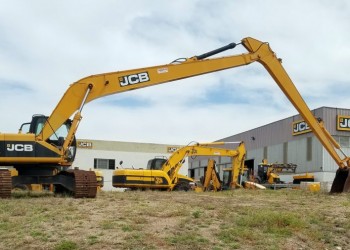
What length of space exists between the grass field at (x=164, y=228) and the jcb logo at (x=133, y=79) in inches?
256

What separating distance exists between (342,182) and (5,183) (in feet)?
49.9

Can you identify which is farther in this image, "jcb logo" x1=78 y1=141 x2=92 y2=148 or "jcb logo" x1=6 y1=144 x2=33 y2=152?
"jcb logo" x1=78 y1=141 x2=92 y2=148

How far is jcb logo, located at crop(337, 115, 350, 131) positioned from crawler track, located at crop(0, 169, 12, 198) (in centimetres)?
3854

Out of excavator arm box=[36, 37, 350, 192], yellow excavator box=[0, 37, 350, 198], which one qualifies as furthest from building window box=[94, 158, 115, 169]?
yellow excavator box=[0, 37, 350, 198]

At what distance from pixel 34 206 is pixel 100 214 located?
2318 mm

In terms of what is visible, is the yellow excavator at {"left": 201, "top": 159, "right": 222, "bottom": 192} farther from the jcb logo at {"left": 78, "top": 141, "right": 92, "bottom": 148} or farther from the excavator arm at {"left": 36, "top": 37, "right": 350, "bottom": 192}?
the jcb logo at {"left": 78, "top": 141, "right": 92, "bottom": 148}

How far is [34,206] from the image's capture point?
13.6 meters

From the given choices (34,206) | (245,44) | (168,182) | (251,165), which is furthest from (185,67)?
(251,165)

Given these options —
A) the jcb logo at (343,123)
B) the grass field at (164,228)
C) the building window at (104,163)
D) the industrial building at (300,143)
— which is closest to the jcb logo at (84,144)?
the building window at (104,163)

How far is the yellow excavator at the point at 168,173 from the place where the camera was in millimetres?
29812

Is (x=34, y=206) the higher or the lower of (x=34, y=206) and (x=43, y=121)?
the lower

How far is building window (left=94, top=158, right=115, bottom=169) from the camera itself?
5638cm

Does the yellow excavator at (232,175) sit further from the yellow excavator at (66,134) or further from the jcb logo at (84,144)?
the jcb logo at (84,144)

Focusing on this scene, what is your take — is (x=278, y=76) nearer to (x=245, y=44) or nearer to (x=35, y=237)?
(x=245, y=44)
